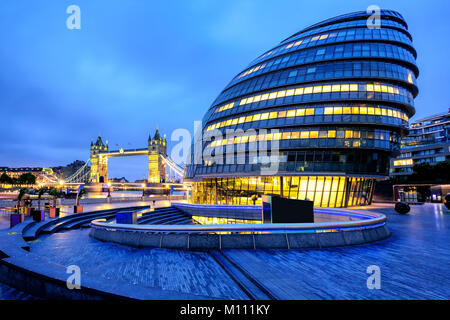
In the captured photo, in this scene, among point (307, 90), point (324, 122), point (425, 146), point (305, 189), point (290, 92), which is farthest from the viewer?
point (425, 146)

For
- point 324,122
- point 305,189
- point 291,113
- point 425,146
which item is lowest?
point 305,189

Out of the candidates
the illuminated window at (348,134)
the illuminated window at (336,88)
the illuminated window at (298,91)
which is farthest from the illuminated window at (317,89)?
the illuminated window at (348,134)

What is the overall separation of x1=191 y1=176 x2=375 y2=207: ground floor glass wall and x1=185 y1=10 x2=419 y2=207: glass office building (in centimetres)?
16

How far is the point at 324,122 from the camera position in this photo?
36156mm

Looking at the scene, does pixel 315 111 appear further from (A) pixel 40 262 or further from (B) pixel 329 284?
(A) pixel 40 262

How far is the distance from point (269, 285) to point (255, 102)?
125 feet

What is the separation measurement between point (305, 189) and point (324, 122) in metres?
10.7

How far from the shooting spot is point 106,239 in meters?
13.9

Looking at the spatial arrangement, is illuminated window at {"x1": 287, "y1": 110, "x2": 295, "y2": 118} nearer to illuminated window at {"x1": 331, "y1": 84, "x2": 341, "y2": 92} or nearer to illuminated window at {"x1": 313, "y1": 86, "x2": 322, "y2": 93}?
illuminated window at {"x1": 313, "y1": 86, "x2": 322, "y2": 93}

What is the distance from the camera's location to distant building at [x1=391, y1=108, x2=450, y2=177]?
86062mm

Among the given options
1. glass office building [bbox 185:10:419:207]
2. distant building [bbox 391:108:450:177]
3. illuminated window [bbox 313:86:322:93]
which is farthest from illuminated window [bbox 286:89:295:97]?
distant building [bbox 391:108:450:177]

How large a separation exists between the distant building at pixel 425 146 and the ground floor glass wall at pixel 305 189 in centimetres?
6514

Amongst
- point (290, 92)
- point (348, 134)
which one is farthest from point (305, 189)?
point (290, 92)

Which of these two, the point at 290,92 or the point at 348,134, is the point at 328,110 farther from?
the point at 290,92
